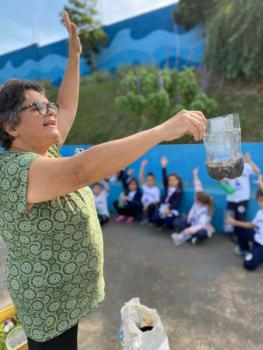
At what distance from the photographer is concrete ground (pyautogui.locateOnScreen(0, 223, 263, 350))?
104 inches

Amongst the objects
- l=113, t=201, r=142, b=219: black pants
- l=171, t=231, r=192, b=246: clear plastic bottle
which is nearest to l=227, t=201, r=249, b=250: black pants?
l=171, t=231, r=192, b=246: clear plastic bottle

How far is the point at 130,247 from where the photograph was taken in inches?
181

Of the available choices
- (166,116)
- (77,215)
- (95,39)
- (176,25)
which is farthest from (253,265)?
(95,39)

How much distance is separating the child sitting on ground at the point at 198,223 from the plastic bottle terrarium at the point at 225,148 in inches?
119

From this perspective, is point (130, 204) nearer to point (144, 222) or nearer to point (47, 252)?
point (144, 222)

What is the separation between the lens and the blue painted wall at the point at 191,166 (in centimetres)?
450

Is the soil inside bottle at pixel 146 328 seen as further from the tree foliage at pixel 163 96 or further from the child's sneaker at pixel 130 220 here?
the tree foliage at pixel 163 96

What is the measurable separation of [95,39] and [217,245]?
10.6 meters

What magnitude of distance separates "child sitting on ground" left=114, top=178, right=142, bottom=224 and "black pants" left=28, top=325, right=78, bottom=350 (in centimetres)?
432

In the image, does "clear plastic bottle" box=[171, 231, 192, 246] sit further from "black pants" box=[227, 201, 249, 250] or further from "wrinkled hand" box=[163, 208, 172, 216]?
"black pants" box=[227, 201, 249, 250]

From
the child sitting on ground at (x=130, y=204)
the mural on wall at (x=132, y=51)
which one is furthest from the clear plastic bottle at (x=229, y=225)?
the mural on wall at (x=132, y=51)

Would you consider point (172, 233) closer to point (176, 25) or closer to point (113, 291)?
point (113, 291)

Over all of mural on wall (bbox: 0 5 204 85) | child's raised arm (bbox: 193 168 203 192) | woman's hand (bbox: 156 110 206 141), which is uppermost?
mural on wall (bbox: 0 5 204 85)

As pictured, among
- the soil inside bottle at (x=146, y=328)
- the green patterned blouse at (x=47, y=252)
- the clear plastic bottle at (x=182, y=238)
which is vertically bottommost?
the clear plastic bottle at (x=182, y=238)
